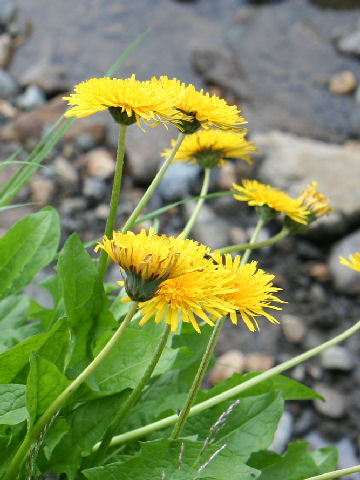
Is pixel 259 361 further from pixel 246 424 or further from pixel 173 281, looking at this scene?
pixel 173 281

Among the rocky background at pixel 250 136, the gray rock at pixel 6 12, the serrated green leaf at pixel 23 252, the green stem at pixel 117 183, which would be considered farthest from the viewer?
the gray rock at pixel 6 12

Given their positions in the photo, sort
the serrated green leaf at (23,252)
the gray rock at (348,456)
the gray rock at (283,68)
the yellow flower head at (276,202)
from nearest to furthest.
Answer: the yellow flower head at (276,202)
the serrated green leaf at (23,252)
the gray rock at (348,456)
the gray rock at (283,68)

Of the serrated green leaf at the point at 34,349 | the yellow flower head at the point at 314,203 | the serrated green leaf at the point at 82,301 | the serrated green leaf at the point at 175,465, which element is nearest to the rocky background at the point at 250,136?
the serrated green leaf at the point at 82,301

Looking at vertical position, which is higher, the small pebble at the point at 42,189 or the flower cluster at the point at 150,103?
the flower cluster at the point at 150,103

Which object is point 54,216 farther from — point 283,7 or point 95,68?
point 283,7

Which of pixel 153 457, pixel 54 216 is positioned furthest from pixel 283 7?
pixel 153 457

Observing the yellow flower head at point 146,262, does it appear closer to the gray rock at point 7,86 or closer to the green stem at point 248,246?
the green stem at point 248,246
